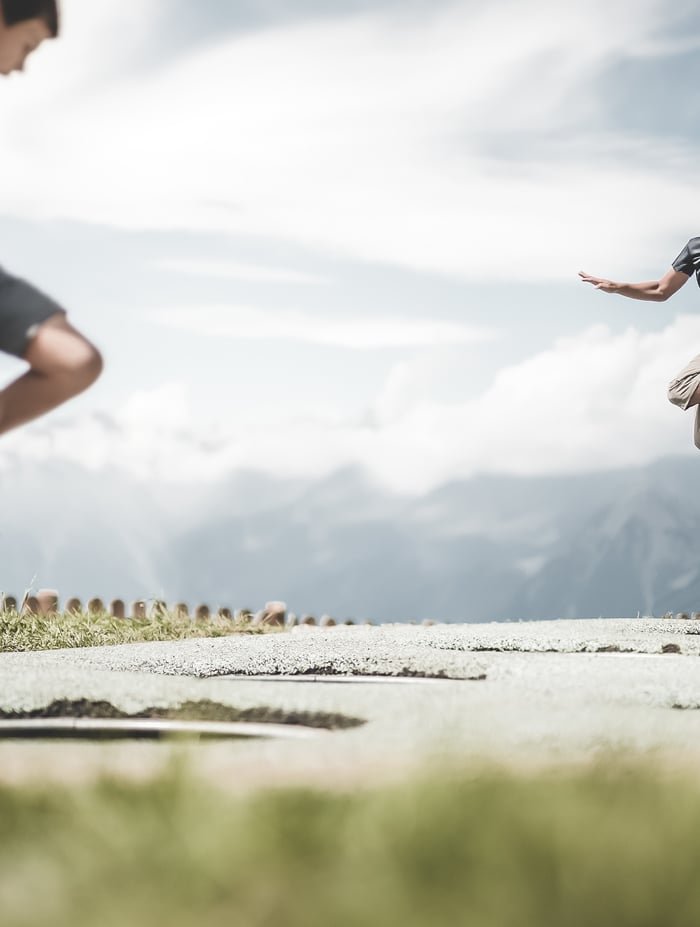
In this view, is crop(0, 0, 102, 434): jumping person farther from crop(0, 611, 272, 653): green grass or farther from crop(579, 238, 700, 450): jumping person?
crop(0, 611, 272, 653): green grass

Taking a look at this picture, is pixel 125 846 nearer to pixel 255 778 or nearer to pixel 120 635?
pixel 255 778

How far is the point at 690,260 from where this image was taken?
6.79m

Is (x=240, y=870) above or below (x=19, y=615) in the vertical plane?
below

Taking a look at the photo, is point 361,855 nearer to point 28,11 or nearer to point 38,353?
point 38,353

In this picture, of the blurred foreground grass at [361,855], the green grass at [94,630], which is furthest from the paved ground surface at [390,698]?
the green grass at [94,630]

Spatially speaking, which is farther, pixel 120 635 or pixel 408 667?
pixel 120 635

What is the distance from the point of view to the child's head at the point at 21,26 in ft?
13.7

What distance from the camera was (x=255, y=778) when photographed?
8.26ft

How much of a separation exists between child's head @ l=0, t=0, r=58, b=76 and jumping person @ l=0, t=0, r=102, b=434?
94 centimetres

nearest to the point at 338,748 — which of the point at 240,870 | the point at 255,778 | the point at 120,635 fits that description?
the point at 255,778

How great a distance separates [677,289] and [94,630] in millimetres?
5324

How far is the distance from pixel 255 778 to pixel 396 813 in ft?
2.08

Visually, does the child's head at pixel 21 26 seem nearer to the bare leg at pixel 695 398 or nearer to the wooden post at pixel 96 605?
the bare leg at pixel 695 398

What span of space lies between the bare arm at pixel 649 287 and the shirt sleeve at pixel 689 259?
0.10 feet
